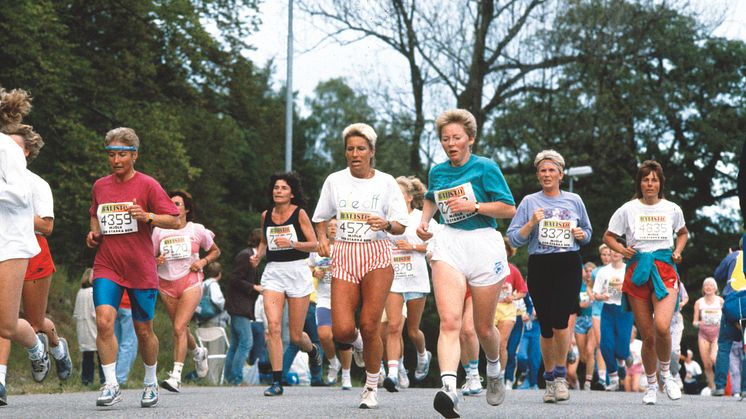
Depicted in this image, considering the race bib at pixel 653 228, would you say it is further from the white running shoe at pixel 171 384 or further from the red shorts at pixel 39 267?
the red shorts at pixel 39 267

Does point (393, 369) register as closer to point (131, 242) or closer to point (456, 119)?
point (131, 242)

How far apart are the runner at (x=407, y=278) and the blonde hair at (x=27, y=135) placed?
17.3ft

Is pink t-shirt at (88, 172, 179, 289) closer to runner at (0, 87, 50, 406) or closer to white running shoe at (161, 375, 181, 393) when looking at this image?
runner at (0, 87, 50, 406)

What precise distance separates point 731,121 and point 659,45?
8.03 m

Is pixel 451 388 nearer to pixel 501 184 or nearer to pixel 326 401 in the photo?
pixel 501 184

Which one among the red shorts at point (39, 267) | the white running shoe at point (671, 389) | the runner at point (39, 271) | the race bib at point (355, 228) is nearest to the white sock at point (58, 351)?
the runner at point (39, 271)

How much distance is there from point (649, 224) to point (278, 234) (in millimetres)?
3857

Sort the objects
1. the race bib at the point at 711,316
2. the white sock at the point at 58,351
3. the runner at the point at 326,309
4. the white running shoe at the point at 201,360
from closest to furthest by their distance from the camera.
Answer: the white sock at the point at 58,351 → the runner at the point at 326,309 → the white running shoe at the point at 201,360 → the race bib at the point at 711,316

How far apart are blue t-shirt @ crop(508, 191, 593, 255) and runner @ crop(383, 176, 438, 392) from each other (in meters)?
2.35

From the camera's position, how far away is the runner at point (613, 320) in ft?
50.2

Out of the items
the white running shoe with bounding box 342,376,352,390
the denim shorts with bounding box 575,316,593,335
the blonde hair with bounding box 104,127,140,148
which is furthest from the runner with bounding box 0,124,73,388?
the denim shorts with bounding box 575,316,593,335

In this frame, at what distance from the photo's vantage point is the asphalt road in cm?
911

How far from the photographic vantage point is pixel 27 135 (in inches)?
369

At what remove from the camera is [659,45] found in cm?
3378
